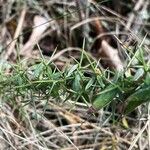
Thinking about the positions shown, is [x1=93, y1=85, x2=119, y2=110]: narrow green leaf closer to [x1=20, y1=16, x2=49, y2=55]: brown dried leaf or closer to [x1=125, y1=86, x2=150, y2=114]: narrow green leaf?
[x1=125, y1=86, x2=150, y2=114]: narrow green leaf

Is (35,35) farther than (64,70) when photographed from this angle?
Yes

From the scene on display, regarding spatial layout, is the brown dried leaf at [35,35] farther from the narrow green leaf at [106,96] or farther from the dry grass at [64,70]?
the narrow green leaf at [106,96]

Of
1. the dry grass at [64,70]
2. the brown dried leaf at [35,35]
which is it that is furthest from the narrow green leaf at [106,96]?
the brown dried leaf at [35,35]

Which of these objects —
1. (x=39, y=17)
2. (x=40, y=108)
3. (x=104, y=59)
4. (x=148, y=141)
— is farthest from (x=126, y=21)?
(x=148, y=141)

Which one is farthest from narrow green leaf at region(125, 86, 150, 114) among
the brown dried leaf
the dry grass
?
the brown dried leaf

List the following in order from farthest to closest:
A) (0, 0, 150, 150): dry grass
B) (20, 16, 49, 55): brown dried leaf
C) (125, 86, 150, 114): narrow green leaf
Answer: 1. (20, 16, 49, 55): brown dried leaf
2. (0, 0, 150, 150): dry grass
3. (125, 86, 150, 114): narrow green leaf

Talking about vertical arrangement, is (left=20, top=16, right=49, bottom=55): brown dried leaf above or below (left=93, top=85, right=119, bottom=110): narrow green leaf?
below

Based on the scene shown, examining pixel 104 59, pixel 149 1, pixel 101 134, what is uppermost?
pixel 149 1

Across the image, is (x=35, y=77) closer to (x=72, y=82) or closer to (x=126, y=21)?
(x=72, y=82)

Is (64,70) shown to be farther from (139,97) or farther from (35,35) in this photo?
(35,35)

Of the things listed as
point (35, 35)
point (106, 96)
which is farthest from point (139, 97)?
point (35, 35)

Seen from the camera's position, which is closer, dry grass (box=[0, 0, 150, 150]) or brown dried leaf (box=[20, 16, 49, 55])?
dry grass (box=[0, 0, 150, 150])
